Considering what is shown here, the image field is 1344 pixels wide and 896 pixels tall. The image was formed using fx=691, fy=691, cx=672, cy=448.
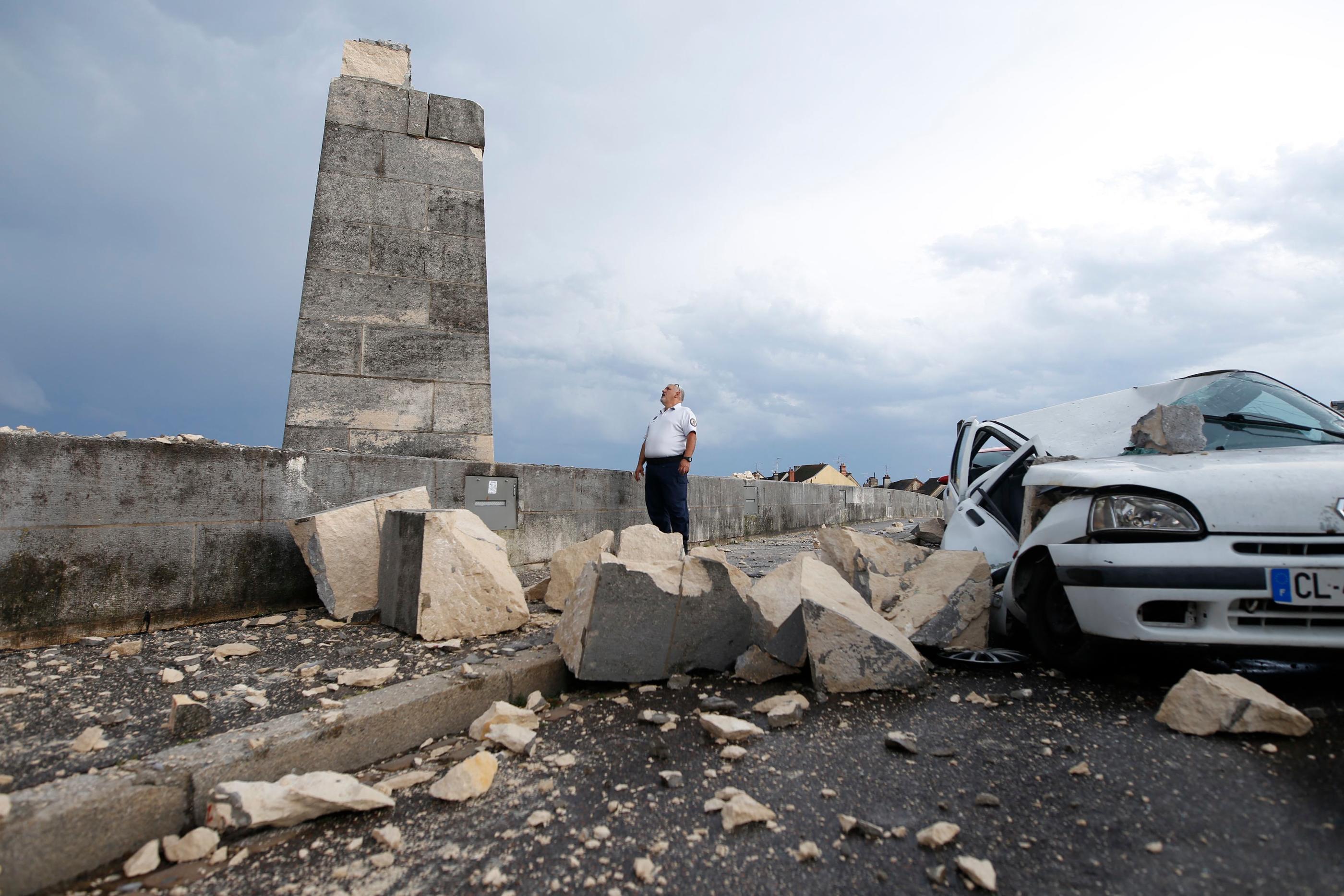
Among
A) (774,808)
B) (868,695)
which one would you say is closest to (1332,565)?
(868,695)

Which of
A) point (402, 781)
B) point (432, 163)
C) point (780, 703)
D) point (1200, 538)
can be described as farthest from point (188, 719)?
point (432, 163)

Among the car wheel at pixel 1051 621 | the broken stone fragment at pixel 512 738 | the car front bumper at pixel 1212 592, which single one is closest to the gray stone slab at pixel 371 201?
the broken stone fragment at pixel 512 738

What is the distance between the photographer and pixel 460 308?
6285 millimetres

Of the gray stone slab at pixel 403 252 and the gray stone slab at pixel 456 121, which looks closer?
the gray stone slab at pixel 403 252

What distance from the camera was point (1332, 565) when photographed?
263cm

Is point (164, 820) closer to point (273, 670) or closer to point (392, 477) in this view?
point (273, 670)

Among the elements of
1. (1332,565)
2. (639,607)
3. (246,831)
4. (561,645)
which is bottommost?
(246,831)

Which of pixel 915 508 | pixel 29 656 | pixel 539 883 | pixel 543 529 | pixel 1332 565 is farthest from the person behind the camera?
pixel 915 508

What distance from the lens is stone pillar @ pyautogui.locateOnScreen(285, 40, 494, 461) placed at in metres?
5.78

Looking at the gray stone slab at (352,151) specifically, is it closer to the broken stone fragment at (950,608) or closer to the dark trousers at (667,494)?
the dark trousers at (667,494)

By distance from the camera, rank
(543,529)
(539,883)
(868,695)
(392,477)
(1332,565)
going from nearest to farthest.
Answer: (539,883)
(1332,565)
(868,695)
(392,477)
(543,529)

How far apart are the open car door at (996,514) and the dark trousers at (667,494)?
2549mm

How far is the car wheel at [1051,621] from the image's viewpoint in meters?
3.36

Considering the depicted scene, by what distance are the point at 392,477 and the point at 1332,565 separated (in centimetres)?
522
